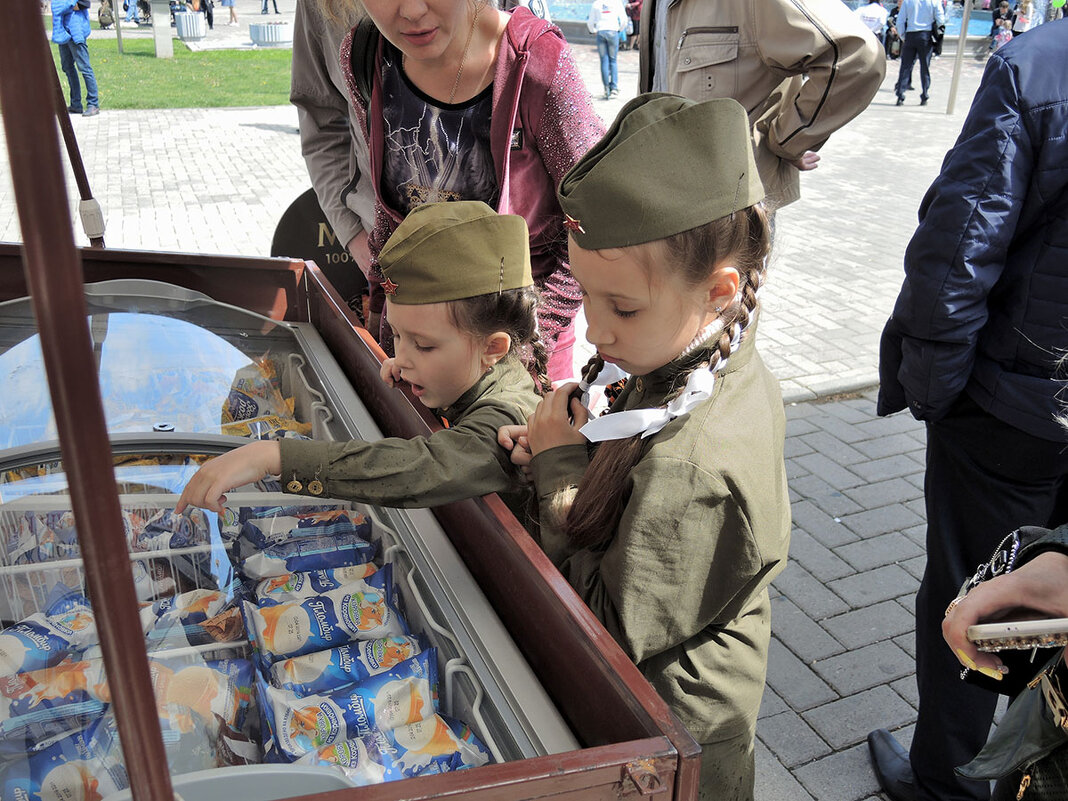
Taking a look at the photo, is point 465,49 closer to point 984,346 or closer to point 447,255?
point 447,255

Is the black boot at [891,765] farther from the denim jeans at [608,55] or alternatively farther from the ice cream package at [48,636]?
the denim jeans at [608,55]

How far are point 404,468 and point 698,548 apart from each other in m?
0.47

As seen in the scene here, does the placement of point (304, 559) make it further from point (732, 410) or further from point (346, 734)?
point (732, 410)

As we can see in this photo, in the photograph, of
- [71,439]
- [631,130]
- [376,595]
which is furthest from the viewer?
[376,595]

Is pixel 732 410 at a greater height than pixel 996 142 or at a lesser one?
lesser

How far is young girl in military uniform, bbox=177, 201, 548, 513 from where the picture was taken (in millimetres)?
1396

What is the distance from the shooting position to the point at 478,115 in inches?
79.0

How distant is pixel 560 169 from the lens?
6.52 ft

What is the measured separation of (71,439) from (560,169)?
1.60 metres

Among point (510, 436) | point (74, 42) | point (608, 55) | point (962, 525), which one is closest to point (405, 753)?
point (510, 436)

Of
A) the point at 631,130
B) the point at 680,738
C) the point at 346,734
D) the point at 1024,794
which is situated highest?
the point at 631,130

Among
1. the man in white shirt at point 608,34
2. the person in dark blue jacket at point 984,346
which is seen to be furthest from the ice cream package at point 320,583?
the man in white shirt at point 608,34

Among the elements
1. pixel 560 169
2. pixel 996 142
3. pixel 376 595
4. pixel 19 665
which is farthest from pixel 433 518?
pixel 996 142

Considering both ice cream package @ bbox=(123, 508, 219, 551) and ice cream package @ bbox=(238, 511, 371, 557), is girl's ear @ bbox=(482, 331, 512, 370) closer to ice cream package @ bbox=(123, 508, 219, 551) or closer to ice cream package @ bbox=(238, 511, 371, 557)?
ice cream package @ bbox=(238, 511, 371, 557)
